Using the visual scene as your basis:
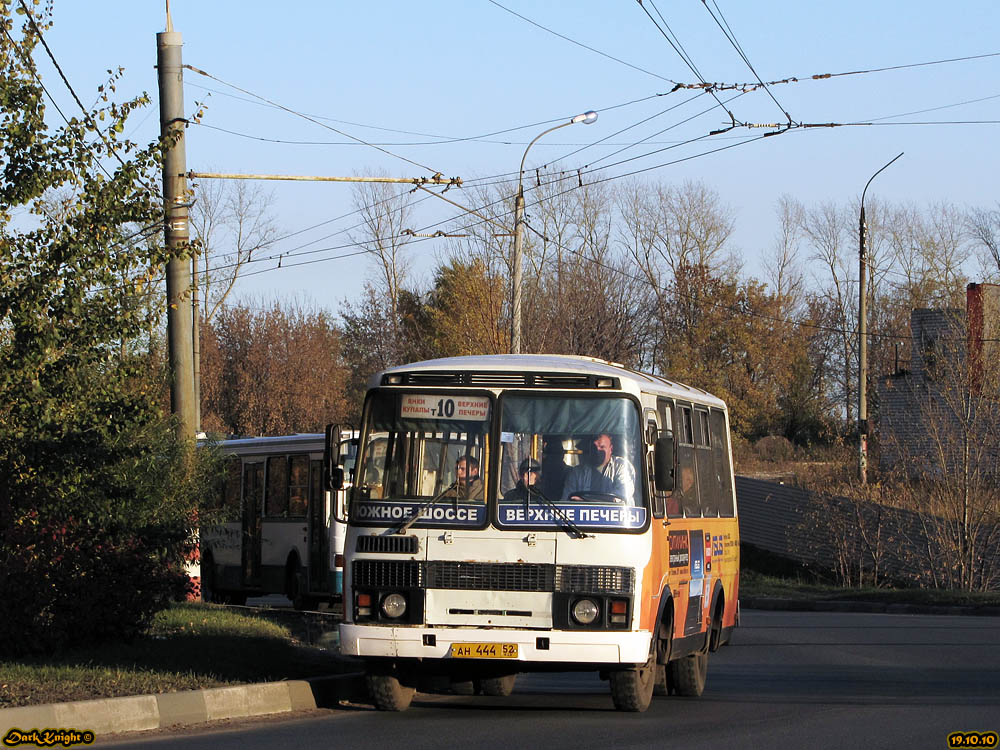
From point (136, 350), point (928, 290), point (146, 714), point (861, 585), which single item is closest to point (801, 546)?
point (861, 585)

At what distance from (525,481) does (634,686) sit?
177 cm

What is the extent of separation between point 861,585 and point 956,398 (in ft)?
14.7

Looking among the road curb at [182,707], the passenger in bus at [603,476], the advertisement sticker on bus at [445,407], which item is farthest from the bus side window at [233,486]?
the passenger in bus at [603,476]

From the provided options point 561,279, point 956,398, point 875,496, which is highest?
point 561,279

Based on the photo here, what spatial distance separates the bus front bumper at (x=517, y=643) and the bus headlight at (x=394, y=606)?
0.35ft

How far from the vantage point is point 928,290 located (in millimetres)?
67250

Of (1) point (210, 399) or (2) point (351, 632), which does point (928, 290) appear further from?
(2) point (351, 632)

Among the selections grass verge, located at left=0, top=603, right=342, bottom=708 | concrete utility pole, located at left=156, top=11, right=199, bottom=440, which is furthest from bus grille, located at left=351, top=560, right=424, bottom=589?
concrete utility pole, located at left=156, top=11, right=199, bottom=440

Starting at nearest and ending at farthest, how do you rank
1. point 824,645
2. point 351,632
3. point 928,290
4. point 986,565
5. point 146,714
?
point 146,714 → point 351,632 → point 824,645 → point 986,565 → point 928,290

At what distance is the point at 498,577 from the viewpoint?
1020 centimetres

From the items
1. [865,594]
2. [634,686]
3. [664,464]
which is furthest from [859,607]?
[664,464]

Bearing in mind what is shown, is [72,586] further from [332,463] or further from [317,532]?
[317,532]

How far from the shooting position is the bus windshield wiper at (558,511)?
33.4ft

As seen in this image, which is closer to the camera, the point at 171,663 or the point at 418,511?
the point at 418,511
